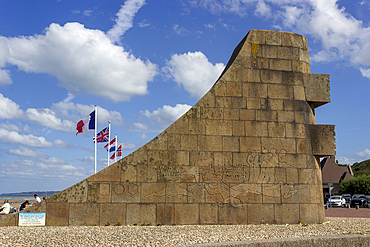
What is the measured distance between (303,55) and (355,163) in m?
108

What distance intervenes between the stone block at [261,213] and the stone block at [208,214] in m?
1.20

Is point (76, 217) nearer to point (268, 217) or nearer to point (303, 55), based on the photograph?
point (268, 217)

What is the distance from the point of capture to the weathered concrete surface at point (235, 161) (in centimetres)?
1080

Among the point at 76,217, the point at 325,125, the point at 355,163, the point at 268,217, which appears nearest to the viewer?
the point at 76,217

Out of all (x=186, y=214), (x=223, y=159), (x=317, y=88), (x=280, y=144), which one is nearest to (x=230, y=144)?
(x=223, y=159)

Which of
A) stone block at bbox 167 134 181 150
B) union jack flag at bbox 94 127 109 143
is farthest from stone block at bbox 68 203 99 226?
union jack flag at bbox 94 127 109 143

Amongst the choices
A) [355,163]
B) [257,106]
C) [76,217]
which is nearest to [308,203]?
[257,106]

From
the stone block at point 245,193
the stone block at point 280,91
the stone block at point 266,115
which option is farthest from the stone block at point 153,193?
the stone block at point 280,91

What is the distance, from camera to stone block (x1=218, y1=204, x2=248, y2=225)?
11078mm

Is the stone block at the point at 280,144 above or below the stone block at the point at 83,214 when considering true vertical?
above

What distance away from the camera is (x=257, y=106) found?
1195 centimetres

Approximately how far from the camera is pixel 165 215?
35.7 ft

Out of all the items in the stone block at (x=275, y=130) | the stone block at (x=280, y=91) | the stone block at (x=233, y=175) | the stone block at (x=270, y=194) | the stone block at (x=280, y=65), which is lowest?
the stone block at (x=270, y=194)

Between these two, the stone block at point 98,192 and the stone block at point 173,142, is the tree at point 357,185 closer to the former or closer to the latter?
the stone block at point 173,142
